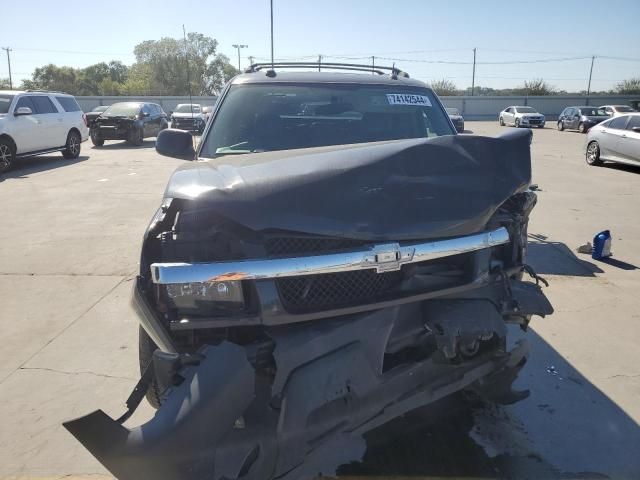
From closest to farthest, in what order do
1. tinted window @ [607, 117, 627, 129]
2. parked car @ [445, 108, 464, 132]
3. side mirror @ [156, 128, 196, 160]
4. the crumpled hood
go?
the crumpled hood, side mirror @ [156, 128, 196, 160], parked car @ [445, 108, 464, 132], tinted window @ [607, 117, 627, 129]

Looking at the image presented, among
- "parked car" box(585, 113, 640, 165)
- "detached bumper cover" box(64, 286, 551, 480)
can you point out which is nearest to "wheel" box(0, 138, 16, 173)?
"detached bumper cover" box(64, 286, 551, 480)

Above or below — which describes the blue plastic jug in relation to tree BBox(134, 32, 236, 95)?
below

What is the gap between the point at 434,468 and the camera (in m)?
2.64

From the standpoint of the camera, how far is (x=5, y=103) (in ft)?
43.4

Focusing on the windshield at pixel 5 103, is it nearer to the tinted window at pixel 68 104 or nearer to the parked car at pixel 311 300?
the tinted window at pixel 68 104

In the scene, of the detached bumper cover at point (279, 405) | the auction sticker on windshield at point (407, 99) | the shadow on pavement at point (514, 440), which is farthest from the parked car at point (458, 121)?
the detached bumper cover at point (279, 405)

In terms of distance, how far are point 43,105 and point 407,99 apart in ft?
45.4

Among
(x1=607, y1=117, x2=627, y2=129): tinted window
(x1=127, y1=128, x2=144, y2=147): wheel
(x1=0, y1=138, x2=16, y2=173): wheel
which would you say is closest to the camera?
(x1=0, y1=138, x2=16, y2=173): wheel

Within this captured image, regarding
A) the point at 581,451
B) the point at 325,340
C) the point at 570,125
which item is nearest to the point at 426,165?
the point at 325,340

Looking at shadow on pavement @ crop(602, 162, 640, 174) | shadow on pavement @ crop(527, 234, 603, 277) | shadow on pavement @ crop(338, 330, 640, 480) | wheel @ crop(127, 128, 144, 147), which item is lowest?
shadow on pavement @ crop(338, 330, 640, 480)

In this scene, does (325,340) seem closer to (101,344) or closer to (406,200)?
(406,200)

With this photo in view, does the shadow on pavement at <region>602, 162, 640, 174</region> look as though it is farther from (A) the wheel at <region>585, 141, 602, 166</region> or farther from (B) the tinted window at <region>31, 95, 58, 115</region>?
(B) the tinted window at <region>31, 95, 58, 115</region>

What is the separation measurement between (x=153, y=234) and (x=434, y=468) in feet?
6.13

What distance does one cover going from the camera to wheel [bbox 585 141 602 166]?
576 inches
